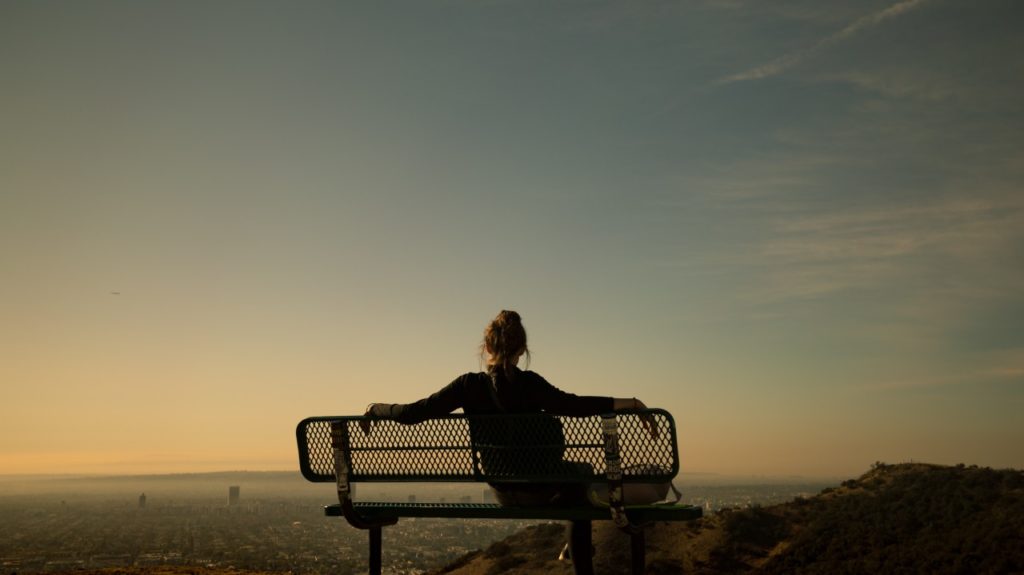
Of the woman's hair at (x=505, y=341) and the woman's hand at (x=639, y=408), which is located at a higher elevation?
the woman's hair at (x=505, y=341)

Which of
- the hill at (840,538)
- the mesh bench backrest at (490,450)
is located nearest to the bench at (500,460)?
the mesh bench backrest at (490,450)

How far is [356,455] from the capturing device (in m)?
6.27

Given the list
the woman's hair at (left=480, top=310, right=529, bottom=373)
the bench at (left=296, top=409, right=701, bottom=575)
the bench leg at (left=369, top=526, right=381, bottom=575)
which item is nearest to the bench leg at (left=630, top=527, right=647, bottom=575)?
the bench at (left=296, top=409, right=701, bottom=575)

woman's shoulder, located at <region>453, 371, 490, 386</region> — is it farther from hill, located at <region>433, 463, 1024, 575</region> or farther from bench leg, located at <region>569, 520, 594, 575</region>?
hill, located at <region>433, 463, 1024, 575</region>

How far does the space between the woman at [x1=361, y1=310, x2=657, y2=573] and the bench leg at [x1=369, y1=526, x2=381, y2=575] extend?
1274 millimetres

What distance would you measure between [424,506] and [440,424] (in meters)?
0.75

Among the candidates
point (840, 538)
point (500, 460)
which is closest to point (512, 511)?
point (500, 460)

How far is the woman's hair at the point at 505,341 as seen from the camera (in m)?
5.91

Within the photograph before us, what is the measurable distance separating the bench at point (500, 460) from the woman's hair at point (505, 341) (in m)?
0.43

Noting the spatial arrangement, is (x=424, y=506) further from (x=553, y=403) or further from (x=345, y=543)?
(x=345, y=543)

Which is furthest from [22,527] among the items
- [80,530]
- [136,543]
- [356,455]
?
[356,455]

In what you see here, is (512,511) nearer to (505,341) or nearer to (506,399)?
(506,399)

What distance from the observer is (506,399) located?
582 cm

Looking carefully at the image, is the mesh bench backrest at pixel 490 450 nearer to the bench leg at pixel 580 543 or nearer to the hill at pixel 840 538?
the bench leg at pixel 580 543
